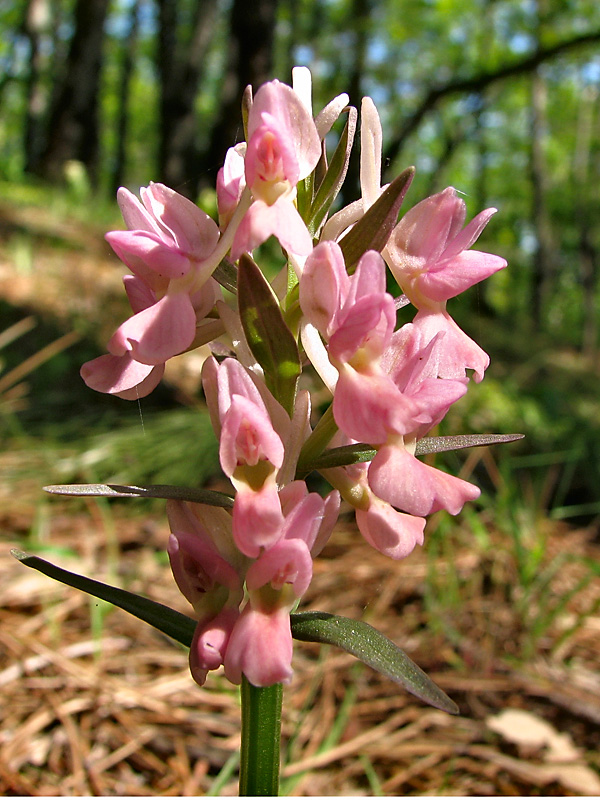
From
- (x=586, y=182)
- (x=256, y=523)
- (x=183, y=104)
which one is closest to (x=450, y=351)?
(x=256, y=523)

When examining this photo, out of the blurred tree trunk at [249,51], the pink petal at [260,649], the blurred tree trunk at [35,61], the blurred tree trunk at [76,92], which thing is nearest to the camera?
the pink petal at [260,649]

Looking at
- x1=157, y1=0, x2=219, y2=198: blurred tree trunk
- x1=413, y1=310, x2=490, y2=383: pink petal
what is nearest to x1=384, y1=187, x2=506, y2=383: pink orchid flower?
x1=413, y1=310, x2=490, y2=383: pink petal

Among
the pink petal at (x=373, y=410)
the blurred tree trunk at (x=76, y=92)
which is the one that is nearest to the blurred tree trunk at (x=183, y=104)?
the blurred tree trunk at (x=76, y=92)

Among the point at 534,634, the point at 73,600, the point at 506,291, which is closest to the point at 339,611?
the point at 534,634

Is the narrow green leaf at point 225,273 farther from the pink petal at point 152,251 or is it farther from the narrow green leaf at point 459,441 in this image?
the narrow green leaf at point 459,441

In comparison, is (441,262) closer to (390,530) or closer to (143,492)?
(390,530)

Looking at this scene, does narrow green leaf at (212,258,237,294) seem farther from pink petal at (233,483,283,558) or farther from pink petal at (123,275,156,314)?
pink petal at (233,483,283,558)
